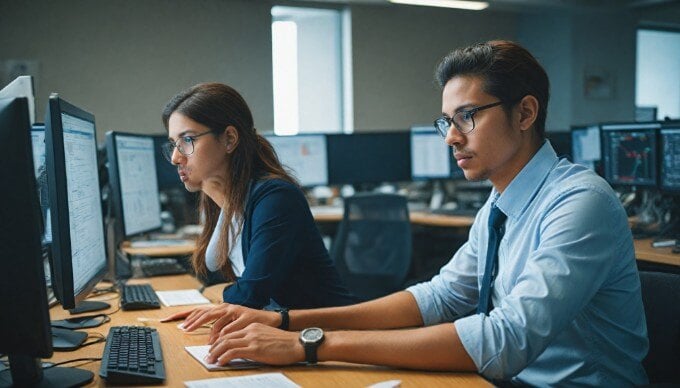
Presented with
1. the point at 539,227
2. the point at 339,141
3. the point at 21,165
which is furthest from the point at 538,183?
the point at 339,141

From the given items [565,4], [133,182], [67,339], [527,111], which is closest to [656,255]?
[527,111]

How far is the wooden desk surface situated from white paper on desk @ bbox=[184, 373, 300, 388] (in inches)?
79.5

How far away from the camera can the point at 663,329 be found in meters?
1.49

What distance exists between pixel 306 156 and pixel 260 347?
12.5 feet

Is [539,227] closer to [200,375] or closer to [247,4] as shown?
[200,375]

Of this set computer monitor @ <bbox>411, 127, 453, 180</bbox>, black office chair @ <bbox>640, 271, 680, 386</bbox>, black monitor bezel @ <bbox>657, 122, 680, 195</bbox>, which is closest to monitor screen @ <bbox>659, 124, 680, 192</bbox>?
black monitor bezel @ <bbox>657, 122, 680, 195</bbox>

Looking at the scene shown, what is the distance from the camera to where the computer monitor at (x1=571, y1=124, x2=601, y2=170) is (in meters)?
4.26

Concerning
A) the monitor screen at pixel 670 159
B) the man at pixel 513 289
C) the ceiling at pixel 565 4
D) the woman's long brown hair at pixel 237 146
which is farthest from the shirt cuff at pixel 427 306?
the ceiling at pixel 565 4

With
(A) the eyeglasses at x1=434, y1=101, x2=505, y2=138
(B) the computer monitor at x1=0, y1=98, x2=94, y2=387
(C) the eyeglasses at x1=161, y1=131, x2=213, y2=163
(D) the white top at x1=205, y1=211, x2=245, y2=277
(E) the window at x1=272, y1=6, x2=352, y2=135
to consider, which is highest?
(E) the window at x1=272, y1=6, x2=352, y2=135

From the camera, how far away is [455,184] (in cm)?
586

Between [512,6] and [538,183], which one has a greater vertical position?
[512,6]

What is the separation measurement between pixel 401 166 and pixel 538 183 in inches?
149

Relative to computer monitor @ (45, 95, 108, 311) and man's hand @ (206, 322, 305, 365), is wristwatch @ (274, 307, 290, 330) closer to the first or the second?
man's hand @ (206, 322, 305, 365)

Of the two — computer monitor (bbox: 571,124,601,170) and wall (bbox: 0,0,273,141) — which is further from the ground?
wall (bbox: 0,0,273,141)
